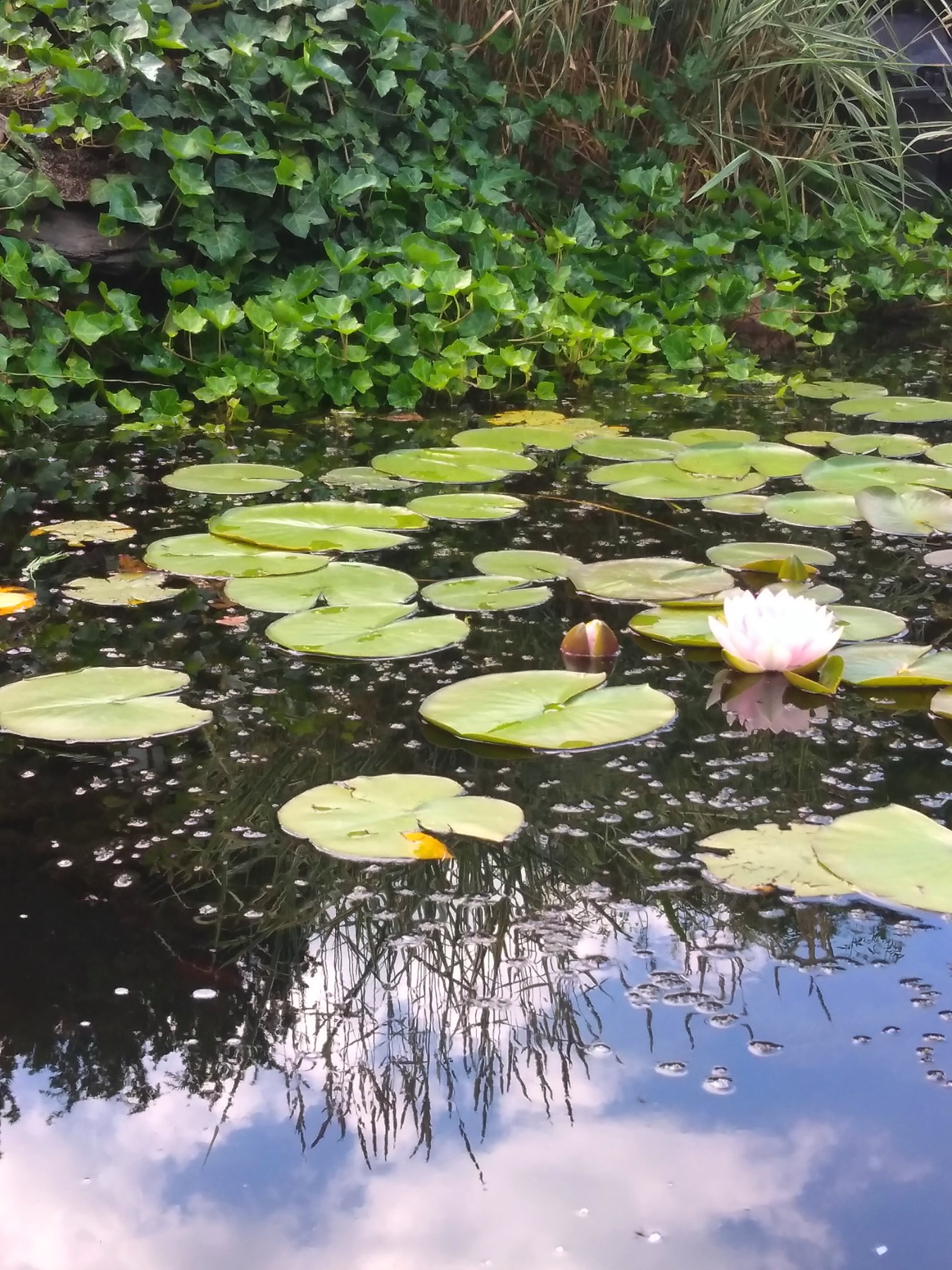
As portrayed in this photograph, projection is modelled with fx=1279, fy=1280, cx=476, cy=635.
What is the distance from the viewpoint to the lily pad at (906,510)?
2096mm

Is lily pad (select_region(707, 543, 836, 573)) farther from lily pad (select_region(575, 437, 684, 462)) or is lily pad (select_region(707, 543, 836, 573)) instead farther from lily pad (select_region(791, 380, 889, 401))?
lily pad (select_region(791, 380, 889, 401))

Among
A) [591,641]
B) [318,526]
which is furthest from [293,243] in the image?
[591,641]

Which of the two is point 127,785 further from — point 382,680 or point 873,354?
point 873,354

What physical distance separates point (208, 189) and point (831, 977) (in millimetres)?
2479

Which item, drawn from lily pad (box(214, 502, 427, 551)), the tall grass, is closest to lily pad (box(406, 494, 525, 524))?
lily pad (box(214, 502, 427, 551))

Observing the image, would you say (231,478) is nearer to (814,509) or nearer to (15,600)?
(15,600)

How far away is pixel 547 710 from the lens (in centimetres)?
146

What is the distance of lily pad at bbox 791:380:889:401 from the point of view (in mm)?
3141

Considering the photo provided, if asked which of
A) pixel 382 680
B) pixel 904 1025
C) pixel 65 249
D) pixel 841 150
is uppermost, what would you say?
pixel 841 150

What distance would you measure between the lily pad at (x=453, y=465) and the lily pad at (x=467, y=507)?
0.33ft

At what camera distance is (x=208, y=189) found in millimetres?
2951

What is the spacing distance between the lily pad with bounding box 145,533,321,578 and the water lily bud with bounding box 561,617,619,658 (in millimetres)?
463

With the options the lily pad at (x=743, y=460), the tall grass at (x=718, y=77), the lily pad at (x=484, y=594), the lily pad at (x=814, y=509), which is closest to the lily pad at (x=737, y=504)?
the lily pad at (x=814, y=509)

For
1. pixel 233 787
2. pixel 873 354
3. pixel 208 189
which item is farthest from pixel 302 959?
pixel 873 354
